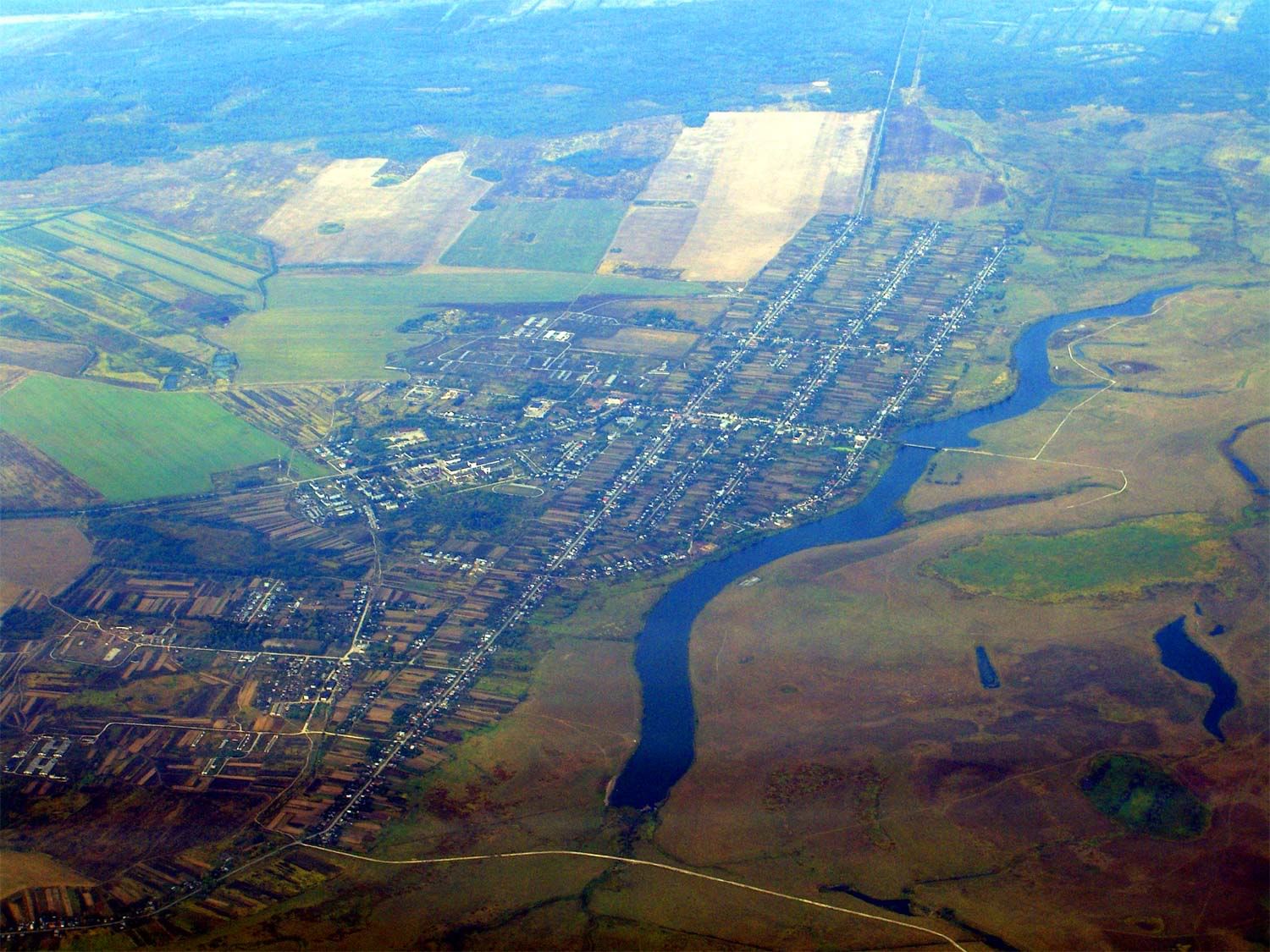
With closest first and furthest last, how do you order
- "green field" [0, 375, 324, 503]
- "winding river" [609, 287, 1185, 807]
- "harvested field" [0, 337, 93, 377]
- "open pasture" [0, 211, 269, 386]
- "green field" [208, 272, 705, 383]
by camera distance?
1. "winding river" [609, 287, 1185, 807]
2. "green field" [0, 375, 324, 503]
3. "harvested field" [0, 337, 93, 377]
4. "green field" [208, 272, 705, 383]
5. "open pasture" [0, 211, 269, 386]

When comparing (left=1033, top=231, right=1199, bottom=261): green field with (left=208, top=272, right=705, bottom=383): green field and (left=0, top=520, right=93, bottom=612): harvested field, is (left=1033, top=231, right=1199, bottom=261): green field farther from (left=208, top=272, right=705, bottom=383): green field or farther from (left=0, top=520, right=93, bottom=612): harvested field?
(left=0, top=520, right=93, bottom=612): harvested field

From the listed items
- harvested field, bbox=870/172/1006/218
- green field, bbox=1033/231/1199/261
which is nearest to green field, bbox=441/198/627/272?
harvested field, bbox=870/172/1006/218

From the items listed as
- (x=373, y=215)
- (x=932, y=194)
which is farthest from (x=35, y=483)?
(x=932, y=194)

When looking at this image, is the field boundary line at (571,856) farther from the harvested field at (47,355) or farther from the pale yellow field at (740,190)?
the pale yellow field at (740,190)

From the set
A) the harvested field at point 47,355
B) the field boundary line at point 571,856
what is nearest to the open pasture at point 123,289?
the harvested field at point 47,355

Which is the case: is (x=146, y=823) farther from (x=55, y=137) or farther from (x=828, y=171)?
(x=55, y=137)

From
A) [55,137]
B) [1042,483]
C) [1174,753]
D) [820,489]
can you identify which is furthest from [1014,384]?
[55,137]

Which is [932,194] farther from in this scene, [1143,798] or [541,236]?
[1143,798]
